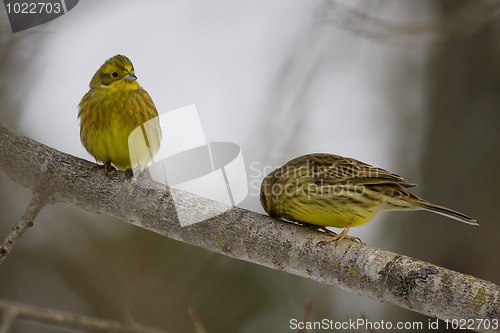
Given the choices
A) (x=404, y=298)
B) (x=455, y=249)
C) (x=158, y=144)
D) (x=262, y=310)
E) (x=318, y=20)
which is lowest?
(x=262, y=310)

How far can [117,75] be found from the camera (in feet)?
16.0

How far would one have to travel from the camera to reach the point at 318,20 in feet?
20.1

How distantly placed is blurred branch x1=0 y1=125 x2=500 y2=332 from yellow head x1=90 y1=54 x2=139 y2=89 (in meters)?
0.92

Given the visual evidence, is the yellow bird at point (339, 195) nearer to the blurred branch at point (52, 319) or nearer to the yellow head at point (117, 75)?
the yellow head at point (117, 75)

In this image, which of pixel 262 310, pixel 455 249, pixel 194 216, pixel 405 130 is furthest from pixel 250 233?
pixel 405 130

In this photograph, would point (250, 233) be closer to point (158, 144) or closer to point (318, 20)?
point (158, 144)

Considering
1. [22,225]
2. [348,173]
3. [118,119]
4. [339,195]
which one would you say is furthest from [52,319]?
[118,119]

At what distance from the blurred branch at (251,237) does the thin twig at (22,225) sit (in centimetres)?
13

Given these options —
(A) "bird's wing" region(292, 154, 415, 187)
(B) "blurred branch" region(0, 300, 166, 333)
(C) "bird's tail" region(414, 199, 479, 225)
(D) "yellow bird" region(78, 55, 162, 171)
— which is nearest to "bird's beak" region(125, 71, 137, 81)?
(D) "yellow bird" region(78, 55, 162, 171)

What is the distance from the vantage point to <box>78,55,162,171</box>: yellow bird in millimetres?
4539

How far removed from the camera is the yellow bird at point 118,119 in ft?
14.9

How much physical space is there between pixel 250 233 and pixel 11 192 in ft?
10.6

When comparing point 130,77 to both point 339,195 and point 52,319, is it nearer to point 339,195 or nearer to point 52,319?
point 339,195

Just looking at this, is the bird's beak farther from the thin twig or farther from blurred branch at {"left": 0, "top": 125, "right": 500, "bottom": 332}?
the thin twig
